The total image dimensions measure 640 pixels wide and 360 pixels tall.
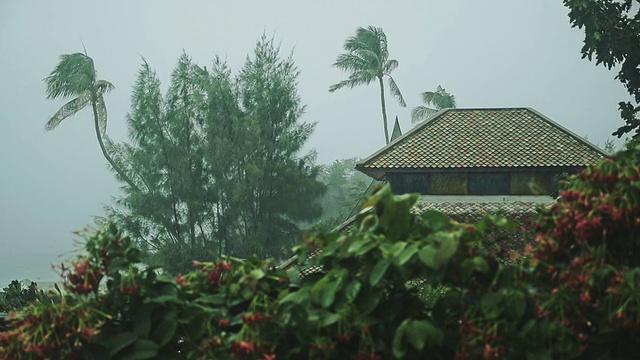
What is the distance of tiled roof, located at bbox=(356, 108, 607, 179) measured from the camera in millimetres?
18656

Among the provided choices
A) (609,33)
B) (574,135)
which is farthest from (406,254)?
(574,135)

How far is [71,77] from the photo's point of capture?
34844 millimetres

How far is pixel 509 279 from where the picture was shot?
1280 mm

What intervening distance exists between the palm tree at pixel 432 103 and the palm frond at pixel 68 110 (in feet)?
44.0

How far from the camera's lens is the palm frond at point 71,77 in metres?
34.7

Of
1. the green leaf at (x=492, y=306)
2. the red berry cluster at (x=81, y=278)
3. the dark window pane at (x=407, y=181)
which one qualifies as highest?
the dark window pane at (x=407, y=181)

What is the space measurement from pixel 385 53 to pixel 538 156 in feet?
67.3

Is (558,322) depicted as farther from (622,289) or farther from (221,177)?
(221,177)

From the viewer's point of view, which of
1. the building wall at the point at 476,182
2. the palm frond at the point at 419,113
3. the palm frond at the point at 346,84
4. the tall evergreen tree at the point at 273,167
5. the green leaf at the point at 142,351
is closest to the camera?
the green leaf at the point at 142,351

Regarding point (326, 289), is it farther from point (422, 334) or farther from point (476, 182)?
point (476, 182)

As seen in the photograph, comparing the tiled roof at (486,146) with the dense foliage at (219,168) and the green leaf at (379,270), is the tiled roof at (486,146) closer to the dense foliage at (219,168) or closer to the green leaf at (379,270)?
the dense foliage at (219,168)

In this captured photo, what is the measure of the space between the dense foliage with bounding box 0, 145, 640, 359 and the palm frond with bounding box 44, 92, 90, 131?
109ft

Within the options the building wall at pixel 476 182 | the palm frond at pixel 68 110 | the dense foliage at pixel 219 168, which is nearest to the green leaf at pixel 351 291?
the building wall at pixel 476 182

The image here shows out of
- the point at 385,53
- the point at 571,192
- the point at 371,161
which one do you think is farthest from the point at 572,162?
the point at 385,53
